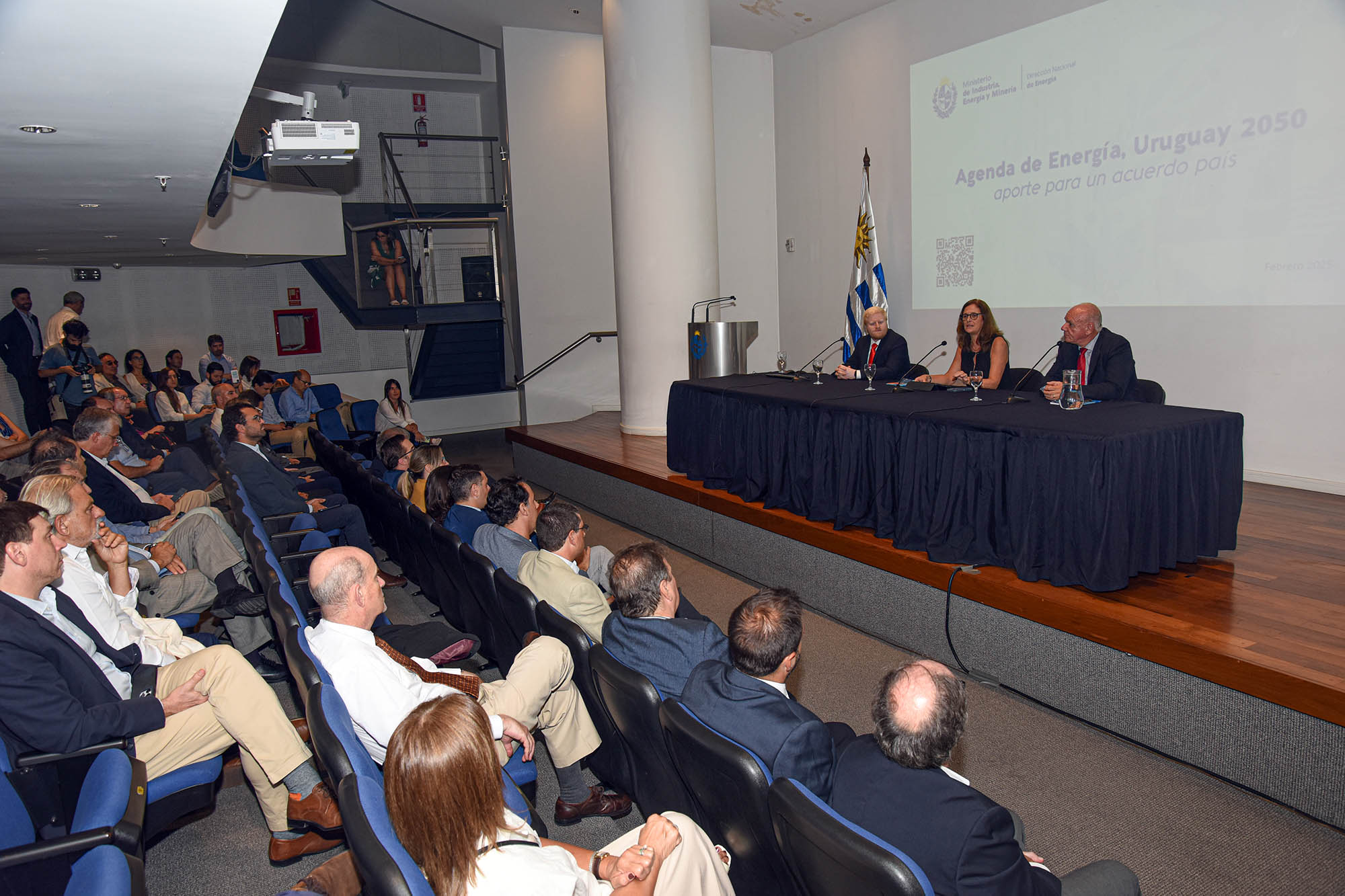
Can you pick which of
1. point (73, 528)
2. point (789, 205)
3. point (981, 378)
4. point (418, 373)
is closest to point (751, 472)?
point (981, 378)

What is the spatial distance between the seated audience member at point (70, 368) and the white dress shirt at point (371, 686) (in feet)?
24.1

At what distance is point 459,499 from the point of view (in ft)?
13.5

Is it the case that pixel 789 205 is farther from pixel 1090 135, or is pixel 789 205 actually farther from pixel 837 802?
pixel 837 802

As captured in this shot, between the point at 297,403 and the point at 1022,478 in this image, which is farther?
the point at 297,403

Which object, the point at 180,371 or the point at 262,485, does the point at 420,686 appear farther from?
the point at 180,371

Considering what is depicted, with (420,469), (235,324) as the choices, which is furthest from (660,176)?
(235,324)

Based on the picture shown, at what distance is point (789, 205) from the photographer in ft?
33.7

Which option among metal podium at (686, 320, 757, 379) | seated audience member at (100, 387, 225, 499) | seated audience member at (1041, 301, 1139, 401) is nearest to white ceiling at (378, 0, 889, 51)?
metal podium at (686, 320, 757, 379)

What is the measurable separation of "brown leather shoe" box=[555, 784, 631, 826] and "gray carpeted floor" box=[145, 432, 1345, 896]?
0.10 feet

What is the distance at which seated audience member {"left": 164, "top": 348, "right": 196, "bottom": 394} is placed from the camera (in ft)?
31.6

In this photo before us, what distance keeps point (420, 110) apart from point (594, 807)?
11830 mm

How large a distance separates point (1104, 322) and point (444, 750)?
259 inches

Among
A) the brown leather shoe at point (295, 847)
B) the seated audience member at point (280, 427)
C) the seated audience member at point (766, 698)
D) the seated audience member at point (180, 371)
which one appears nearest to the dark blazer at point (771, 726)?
the seated audience member at point (766, 698)

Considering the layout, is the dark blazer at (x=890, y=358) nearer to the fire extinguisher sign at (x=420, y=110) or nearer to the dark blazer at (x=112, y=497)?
the dark blazer at (x=112, y=497)
